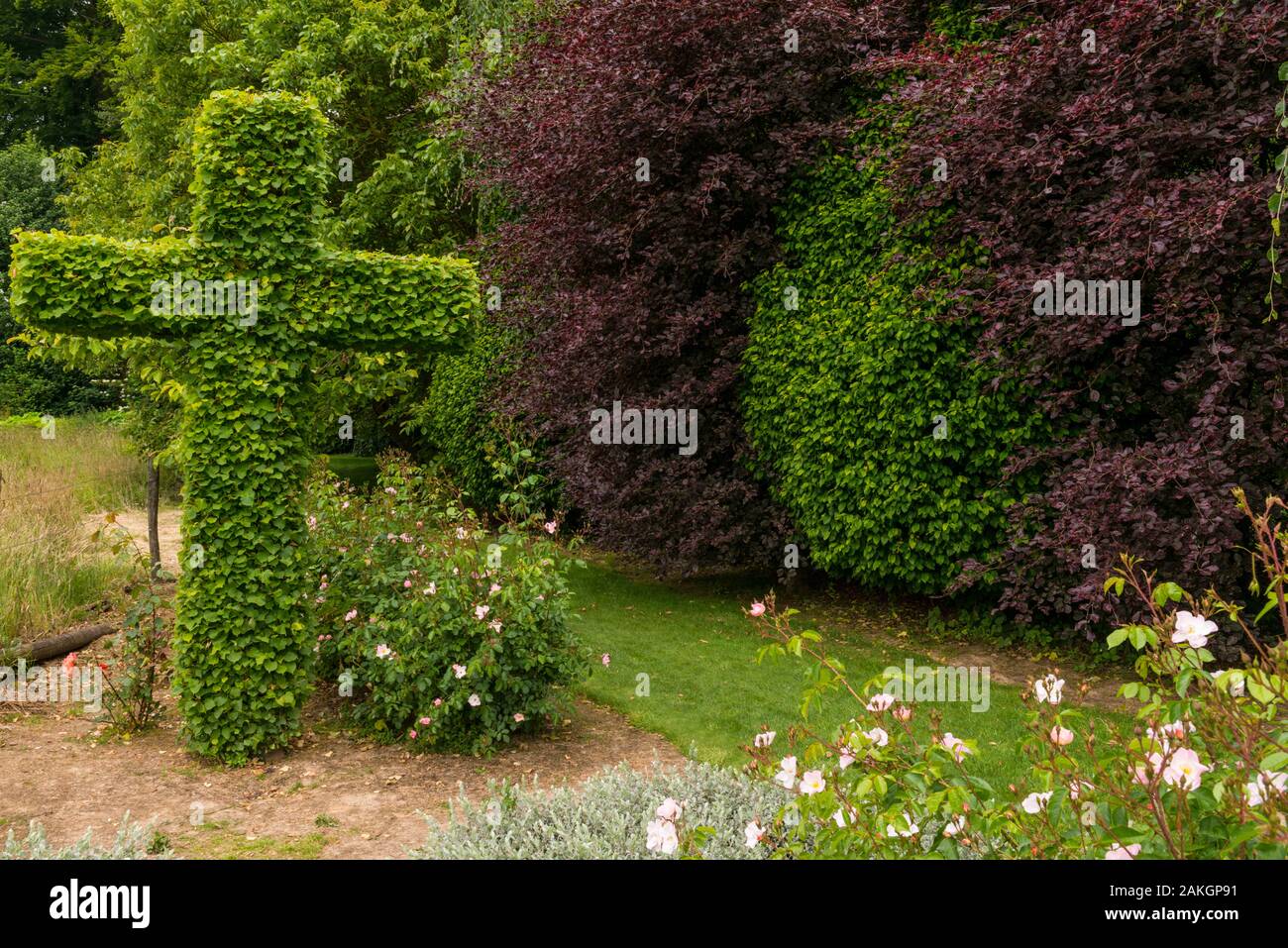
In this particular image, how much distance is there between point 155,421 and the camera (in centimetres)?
1330

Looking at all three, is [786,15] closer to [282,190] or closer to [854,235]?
[854,235]

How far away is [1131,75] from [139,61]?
16.1 m

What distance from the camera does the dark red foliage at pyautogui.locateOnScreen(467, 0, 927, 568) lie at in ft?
30.4

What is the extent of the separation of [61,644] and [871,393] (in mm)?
6737

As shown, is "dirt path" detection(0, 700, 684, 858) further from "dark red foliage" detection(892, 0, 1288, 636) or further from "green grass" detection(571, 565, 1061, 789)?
"dark red foliage" detection(892, 0, 1288, 636)

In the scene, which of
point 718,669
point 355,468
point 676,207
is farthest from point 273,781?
point 355,468

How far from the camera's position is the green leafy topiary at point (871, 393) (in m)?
8.12

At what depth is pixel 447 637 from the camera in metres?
6.07

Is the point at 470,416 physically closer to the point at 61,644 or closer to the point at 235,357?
the point at 61,644

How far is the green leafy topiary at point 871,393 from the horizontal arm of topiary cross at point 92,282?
206 inches

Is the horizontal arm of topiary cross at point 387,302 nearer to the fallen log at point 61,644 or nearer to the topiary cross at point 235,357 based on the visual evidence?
the topiary cross at point 235,357

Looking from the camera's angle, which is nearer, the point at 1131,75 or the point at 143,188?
the point at 1131,75

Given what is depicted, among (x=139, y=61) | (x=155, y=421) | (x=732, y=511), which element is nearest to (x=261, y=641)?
(x=732, y=511)

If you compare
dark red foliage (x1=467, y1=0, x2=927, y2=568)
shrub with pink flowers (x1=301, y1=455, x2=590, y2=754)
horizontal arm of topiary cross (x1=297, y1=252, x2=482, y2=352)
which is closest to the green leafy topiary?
dark red foliage (x1=467, y1=0, x2=927, y2=568)
